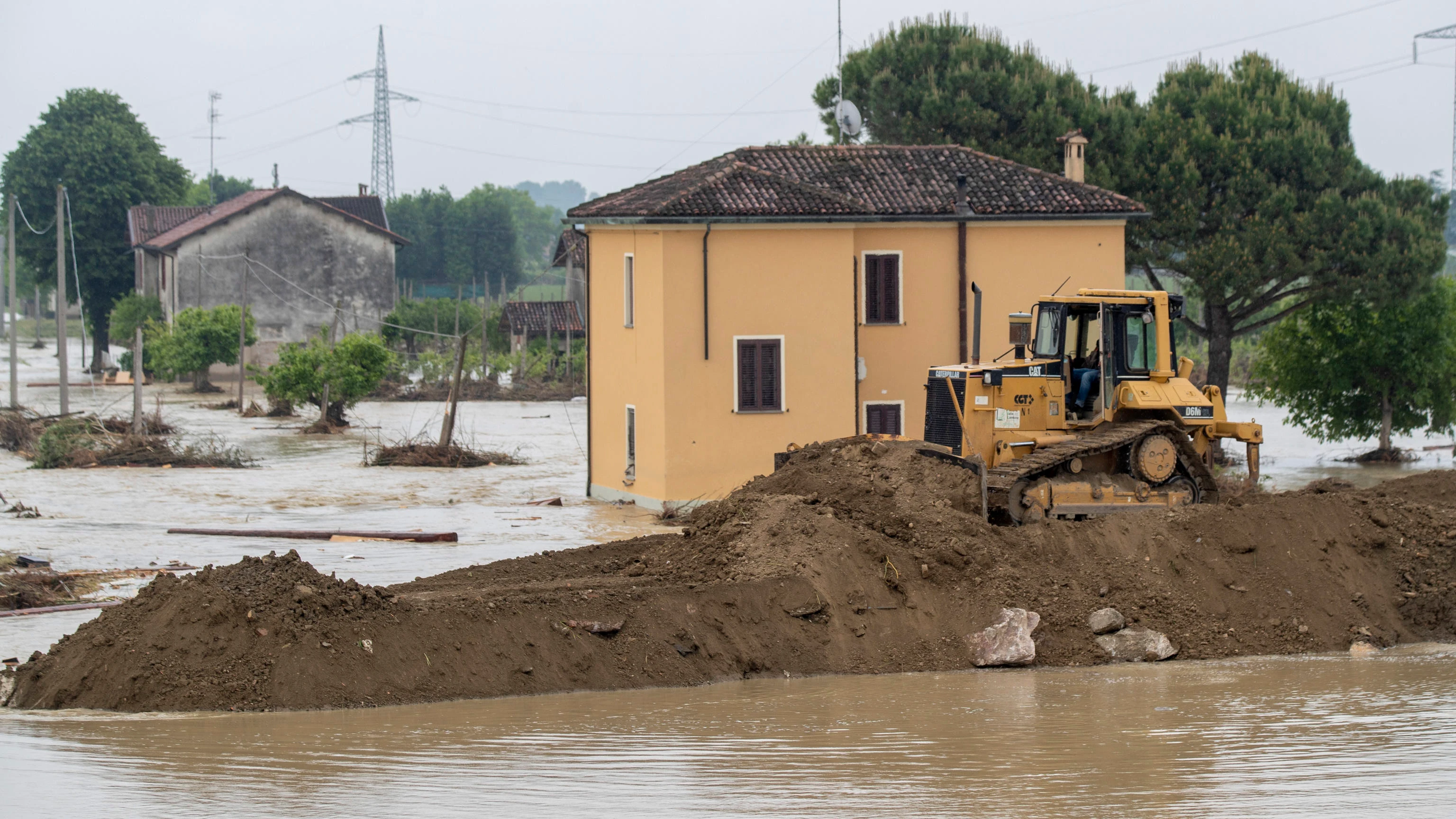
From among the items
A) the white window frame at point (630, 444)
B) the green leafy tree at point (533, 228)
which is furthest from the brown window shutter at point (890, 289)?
the green leafy tree at point (533, 228)

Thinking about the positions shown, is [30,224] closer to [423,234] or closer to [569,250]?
[569,250]

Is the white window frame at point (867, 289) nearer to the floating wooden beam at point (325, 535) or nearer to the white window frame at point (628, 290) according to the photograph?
the white window frame at point (628, 290)

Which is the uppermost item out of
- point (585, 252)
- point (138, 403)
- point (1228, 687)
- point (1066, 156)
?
point (1066, 156)

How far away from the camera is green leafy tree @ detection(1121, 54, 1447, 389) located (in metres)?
33.0

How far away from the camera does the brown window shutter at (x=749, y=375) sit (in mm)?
24109

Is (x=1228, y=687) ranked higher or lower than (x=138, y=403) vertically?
lower

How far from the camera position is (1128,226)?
113ft

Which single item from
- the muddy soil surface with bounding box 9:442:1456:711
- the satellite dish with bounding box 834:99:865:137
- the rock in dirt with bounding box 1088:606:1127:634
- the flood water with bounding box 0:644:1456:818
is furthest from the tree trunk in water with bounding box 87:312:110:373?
the rock in dirt with bounding box 1088:606:1127:634

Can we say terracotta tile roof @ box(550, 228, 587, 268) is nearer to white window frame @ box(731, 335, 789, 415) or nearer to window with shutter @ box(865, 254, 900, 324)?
window with shutter @ box(865, 254, 900, 324)

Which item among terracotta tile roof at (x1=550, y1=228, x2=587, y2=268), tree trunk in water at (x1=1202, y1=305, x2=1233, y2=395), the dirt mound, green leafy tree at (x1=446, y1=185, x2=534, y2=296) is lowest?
the dirt mound

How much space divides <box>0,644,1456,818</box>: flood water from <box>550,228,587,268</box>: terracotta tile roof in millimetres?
52993

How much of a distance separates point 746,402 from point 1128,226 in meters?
14.5

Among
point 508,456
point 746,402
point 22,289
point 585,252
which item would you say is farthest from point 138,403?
point 22,289

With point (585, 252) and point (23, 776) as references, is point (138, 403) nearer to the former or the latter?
point (585, 252)
